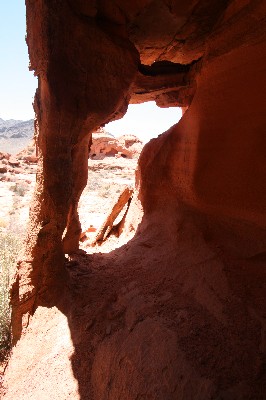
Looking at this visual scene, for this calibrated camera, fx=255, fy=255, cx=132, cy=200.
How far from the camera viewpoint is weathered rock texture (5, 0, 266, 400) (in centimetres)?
176

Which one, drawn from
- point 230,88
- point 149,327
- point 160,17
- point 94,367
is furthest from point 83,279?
point 160,17

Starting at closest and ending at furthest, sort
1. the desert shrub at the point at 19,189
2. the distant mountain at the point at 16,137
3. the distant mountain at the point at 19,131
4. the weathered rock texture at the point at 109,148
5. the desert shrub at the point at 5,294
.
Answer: the desert shrub at the point at 5,294 → the desert shrub at the point at 19,189 → the weathered rock texture at the point at 109,148 → the distant mountain at the point at 16,137 → the distant mountain at the point at 19,131

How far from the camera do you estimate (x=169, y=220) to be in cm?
314

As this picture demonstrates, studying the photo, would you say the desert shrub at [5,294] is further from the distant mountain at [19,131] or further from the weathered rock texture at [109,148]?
the distant mountain at [19,131]

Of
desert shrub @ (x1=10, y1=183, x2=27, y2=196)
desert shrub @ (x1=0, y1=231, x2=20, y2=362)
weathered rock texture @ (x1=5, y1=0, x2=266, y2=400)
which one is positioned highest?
weathered rock texture @ (x1=5, y1=0, x2=266, y2=400)

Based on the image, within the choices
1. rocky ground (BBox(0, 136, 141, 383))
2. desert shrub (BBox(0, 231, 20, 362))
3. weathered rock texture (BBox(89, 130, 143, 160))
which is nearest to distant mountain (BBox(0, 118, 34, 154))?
weathered rock texture (BBox(89, 130, 143, 160))

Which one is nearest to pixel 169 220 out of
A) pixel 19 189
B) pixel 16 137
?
pixel 19 189

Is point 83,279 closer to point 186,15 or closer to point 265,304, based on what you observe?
point 265,304

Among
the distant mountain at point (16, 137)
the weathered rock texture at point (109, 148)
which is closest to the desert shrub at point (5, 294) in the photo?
the weathered rock texture at point (109, 148)

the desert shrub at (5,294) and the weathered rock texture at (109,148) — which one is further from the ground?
the weathered rock texture at (109,148)

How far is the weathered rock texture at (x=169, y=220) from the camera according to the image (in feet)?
5.76

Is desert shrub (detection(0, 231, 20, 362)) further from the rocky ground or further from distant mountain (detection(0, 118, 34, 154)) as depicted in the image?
distant mountain (detection(0, 118, 34, 154))

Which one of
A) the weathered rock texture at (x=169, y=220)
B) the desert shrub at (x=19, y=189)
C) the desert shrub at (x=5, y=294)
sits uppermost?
the weathered rock texture at (x=169, y=220)

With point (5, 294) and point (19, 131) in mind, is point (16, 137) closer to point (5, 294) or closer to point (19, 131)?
point (19, 131)
